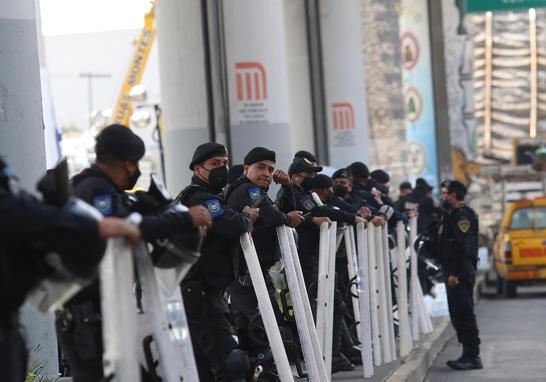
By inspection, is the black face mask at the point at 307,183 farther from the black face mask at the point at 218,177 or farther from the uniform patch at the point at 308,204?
the black face mask at the point at 218,177

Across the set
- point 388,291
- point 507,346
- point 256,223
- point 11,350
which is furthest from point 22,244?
point 507,346

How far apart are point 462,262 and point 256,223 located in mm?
5162

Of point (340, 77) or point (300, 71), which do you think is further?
point (300, 71)

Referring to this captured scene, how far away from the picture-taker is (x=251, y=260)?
28.5ft

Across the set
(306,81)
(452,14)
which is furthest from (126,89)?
(306,81)

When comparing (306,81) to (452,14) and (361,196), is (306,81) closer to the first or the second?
(361,196)

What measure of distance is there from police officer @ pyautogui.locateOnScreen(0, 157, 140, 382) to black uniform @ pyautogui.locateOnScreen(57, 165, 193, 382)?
1036mm

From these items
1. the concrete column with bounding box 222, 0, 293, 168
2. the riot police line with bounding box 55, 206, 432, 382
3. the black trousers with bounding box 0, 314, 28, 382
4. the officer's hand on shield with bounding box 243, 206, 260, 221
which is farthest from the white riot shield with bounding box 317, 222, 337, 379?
the concrete column with bounding box 222, 0, 293, 168

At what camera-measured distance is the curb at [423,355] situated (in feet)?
41.8

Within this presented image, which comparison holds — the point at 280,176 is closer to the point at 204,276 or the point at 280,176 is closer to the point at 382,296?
the point at 204,276

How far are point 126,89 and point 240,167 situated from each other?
35996mm

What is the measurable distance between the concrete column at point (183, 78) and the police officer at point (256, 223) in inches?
340

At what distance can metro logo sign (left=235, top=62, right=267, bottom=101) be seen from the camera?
18469mm

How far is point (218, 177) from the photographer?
8766mm
